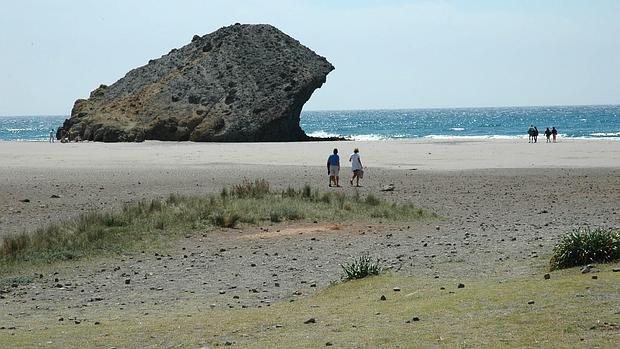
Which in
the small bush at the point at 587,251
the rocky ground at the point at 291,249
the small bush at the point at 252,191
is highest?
the small bush at the point at 587,251

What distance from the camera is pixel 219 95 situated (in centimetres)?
7438

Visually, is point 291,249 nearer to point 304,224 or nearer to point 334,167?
point 304,224

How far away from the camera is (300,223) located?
19.8 m

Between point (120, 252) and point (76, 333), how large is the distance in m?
6.52

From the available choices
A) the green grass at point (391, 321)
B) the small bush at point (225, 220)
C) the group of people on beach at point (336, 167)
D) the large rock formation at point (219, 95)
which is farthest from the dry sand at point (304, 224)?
the large rock formation at point (219, 95)

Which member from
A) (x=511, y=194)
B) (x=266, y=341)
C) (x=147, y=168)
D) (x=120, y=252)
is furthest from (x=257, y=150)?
(x=266, y=341)

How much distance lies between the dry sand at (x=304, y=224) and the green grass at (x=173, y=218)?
2.25 feet

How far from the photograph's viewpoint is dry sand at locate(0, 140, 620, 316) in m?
13.1

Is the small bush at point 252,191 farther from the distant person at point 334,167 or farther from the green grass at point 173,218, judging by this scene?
the distant person at point 334,167

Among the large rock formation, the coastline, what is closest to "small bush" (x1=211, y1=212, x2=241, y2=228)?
the coastline

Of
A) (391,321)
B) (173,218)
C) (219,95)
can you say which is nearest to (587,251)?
(391,321)

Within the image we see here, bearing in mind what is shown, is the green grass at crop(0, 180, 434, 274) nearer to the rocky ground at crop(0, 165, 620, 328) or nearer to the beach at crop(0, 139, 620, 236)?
the rocky ground at crop(0, 165, 620, 328)

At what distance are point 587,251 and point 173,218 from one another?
396 inches

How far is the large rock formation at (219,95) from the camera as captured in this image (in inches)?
2805
